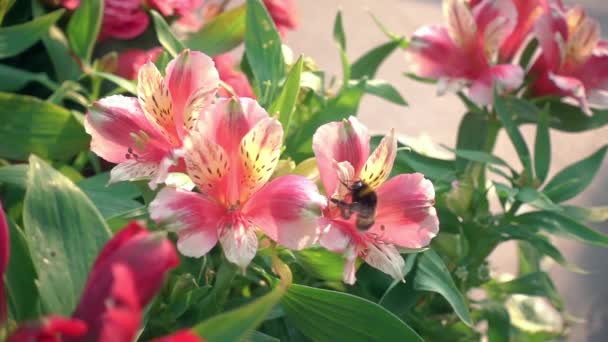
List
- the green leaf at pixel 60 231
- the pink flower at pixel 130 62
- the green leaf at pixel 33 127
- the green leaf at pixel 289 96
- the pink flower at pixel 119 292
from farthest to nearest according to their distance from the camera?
the pink flower at pixel 130 62, the green leaf at pixel 33 127, the green leaf at pixel 289 96, the green leaf at pixel 60 231, the pink flower at pixel 119 292

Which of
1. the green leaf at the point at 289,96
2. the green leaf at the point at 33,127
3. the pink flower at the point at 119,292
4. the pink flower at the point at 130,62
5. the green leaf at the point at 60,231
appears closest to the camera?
the pink flower at the point at 119,292

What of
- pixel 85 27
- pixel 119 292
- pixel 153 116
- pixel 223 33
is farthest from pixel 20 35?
pixel 119 292

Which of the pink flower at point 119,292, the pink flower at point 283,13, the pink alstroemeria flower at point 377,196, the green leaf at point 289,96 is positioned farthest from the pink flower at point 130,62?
the pink flower at point 119,292

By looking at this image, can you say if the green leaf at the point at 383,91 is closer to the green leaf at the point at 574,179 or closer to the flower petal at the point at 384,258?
the green leaf at the point at 574,179

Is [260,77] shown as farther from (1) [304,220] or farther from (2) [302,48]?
(2) [302,48]

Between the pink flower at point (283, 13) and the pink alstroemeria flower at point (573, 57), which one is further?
the pink flower at point (283, 13)

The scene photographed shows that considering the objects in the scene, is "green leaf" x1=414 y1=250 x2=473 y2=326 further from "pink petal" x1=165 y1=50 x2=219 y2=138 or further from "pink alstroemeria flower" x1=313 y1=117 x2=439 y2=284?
"pink petal" x1=165 y1=50 x2=219 y2=138

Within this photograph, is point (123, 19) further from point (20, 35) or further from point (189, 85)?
point (189, 85)
